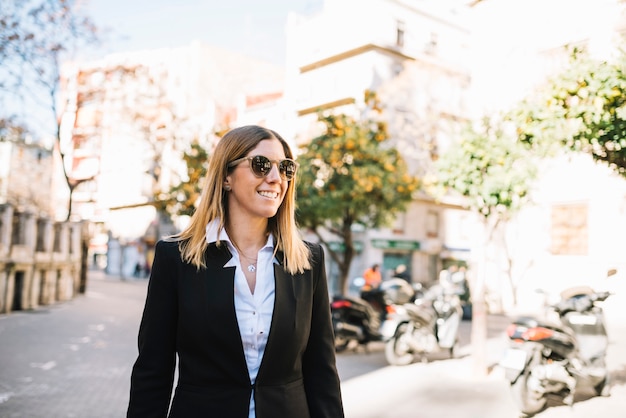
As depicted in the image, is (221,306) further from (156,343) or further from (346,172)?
(346,172)

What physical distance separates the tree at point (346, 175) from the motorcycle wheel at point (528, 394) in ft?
27.2

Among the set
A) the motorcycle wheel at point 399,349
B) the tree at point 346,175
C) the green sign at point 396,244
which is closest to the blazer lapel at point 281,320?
the motorcycle wheel at point 399,349

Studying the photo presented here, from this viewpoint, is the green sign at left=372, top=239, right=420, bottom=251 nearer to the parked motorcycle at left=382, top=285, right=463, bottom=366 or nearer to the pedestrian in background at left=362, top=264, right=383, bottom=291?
the pedestrian in background at left=362, top=264, right=383, bottom=291

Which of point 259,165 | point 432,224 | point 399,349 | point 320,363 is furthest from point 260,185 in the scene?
point 432,224

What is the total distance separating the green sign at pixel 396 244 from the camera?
30641mm

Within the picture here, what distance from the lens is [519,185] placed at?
7.53 meters

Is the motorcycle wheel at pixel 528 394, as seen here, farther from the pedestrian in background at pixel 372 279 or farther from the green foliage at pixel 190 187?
the green foliage at pixel 190 187

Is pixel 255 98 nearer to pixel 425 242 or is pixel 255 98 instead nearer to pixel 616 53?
pixel 425 242

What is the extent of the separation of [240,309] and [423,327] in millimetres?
7822

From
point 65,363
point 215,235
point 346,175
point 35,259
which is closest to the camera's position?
point 215,235

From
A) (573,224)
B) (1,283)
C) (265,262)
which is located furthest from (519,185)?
(1,283)

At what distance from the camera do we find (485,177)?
7.80 metres

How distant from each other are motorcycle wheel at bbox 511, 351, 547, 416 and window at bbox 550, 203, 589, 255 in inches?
77.8

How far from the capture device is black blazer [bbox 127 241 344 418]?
2.19m
